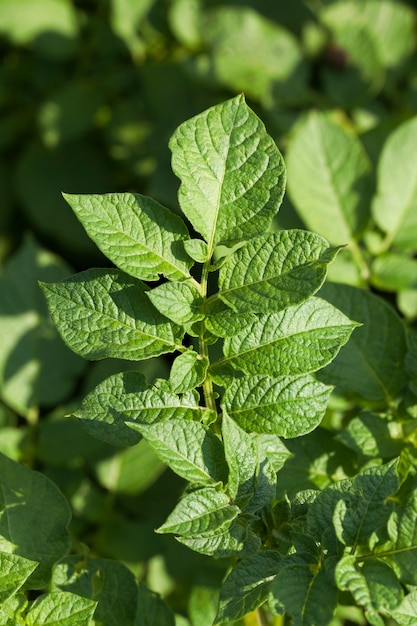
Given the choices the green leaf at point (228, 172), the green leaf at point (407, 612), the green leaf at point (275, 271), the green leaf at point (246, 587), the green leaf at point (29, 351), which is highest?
the green leaf at point (228, 172)

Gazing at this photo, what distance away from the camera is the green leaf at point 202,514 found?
0.83 meters

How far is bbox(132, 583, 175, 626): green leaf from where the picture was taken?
108cm

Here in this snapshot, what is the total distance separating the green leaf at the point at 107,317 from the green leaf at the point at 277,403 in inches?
4.1

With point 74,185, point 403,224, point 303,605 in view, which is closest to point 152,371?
point 403,224

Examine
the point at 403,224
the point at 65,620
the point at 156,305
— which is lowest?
the point at 65,620

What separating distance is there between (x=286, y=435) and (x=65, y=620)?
340 mm

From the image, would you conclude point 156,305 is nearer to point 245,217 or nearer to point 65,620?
point 245,217

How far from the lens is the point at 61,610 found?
0.92 metres

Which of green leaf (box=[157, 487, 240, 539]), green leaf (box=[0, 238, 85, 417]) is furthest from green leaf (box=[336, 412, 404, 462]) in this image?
green leaf (box=[0, 238, 85, 417])

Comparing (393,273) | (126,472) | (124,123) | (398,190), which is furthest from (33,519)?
(124,123)

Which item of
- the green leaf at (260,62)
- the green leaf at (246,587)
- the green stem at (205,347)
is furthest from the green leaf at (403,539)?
the green leaf at (260,62)

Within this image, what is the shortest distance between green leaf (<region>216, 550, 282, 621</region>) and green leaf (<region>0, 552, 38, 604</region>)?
8.8 inches

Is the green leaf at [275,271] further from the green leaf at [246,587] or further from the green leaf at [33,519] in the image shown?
the green leaf at [33,519]

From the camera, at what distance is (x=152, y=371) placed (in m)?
1.55
